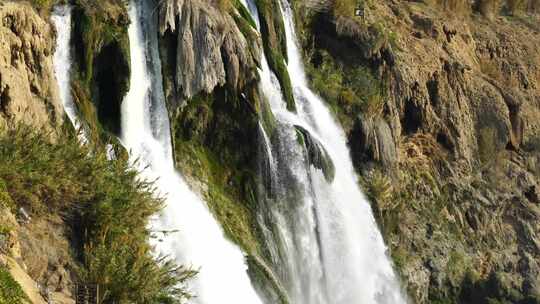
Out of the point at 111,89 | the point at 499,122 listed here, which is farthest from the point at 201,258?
the point at 499,122

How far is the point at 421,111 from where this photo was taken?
2641 cm

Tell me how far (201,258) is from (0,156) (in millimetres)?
5695

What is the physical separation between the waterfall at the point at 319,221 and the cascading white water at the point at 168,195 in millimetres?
2393

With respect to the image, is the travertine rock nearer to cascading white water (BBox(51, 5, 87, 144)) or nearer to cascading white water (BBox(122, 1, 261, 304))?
cascading white water (BBox(122, 1, 261, 304))

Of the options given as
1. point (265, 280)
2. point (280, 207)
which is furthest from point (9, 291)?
point (280, 207)

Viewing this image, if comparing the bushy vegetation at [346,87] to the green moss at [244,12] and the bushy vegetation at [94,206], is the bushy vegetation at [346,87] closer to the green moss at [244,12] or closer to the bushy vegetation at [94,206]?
the green moss at [244,12]

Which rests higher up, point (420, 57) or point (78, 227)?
point (420, 57)

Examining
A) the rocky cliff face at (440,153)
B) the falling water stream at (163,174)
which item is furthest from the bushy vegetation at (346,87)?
the falling water stream at (163,174)

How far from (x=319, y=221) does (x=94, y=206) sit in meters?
9.53

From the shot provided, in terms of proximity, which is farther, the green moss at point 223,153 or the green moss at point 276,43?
the green moss at point 276,43

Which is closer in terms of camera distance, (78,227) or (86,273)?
(86,273)

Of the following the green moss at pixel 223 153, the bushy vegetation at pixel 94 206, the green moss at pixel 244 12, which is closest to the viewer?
the bushy vegetation at pixel 94 206

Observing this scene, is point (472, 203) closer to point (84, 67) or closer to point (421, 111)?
point (421, 111)

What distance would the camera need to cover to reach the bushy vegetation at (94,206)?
8727 millimetres
